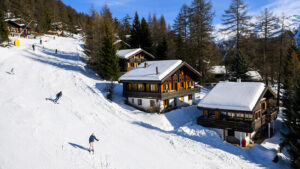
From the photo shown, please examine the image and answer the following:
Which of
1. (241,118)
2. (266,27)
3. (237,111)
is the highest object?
(266,27)

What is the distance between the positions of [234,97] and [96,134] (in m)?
14.2

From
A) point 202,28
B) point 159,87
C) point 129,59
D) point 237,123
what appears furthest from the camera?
point 129,59

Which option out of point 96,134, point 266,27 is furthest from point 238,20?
point 96,134

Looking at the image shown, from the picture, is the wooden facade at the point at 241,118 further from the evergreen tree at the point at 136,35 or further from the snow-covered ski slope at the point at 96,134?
the evergreen tree at the point at 136,35

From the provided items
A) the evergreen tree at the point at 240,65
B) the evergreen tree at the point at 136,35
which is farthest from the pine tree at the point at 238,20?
the evergreen tree at the point at 136,35

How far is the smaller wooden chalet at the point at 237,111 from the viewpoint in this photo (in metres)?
21.2

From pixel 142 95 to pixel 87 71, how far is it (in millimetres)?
15698

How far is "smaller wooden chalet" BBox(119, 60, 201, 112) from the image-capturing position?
27.0m

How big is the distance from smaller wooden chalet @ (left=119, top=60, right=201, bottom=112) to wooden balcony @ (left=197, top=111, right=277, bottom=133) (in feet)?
19.2

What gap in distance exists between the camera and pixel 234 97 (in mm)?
22594

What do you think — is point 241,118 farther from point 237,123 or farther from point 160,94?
point 160,94

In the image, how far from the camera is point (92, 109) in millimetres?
23875

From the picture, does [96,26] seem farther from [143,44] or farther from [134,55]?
[143,44]

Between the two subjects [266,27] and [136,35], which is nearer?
[266,27]
